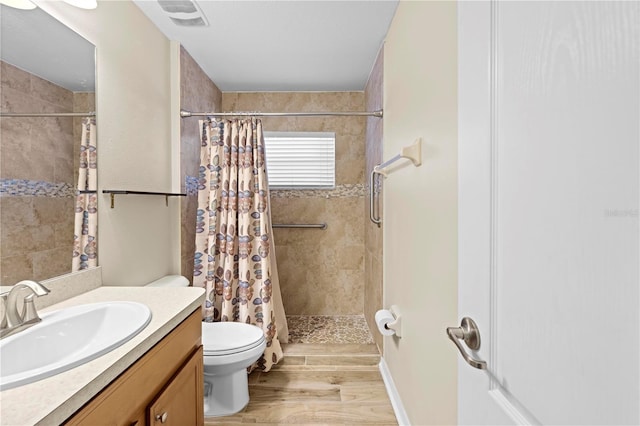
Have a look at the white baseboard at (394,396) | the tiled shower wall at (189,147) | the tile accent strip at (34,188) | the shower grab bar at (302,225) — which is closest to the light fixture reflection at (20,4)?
the tile accent strip at (34,188)

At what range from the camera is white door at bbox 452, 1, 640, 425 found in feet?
1.09

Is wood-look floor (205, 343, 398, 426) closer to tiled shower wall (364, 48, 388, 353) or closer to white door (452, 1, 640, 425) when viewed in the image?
tiled shower wall (364, 48, 388, 353)

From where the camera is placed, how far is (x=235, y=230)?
2318mm

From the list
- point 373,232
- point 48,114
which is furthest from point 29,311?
point 373,232

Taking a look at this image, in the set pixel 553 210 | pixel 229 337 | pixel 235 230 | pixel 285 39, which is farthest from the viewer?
pixel 235 230

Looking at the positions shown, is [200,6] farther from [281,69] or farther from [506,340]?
[506,340]

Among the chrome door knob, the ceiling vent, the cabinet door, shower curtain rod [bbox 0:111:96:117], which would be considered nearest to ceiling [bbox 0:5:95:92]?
shower curtain rod [bbox 0:111:96:117]

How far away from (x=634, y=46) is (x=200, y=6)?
2.12 metres

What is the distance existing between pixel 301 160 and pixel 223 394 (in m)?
2.15

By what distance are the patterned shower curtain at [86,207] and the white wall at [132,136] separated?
0.05 meters

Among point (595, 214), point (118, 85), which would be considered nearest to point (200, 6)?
point (118, 85)

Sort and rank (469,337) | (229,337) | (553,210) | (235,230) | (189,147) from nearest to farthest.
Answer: (553,210)
(469,337)
(229,337)
(235,230)
(189,147)

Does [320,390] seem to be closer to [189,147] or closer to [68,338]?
[68,338]

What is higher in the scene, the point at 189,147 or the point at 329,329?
the point at 189,147
